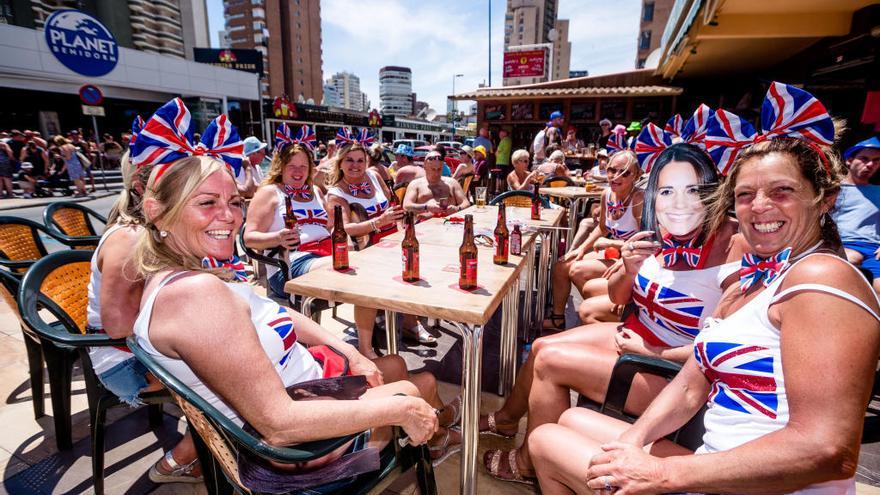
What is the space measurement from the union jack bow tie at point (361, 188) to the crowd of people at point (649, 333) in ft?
6.06

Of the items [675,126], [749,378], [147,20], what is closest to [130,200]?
[749,378]

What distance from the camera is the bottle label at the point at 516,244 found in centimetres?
239

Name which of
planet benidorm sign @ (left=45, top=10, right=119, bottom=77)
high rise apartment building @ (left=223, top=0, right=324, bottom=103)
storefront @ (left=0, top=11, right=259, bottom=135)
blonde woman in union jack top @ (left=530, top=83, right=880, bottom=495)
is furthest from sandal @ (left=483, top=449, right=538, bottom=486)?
high rise apartment building @ (left=223, top=0, right=324, bottom=103)

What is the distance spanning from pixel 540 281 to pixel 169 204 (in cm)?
289

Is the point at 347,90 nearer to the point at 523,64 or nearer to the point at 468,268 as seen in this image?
the point at 523,64

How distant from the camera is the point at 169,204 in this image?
1.26 meters

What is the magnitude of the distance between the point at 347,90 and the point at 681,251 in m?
172

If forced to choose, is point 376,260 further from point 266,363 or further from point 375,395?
point 266,363

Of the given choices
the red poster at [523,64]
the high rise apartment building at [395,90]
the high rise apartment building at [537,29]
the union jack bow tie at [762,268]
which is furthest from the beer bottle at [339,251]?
the high rise apartment building at [395,90]

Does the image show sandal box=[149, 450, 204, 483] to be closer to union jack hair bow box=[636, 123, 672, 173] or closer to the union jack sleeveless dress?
the union jack sleeveless dress

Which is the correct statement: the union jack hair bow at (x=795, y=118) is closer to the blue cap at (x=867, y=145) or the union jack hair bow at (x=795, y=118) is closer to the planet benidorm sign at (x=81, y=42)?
the blue cap at (x=867, y=145)

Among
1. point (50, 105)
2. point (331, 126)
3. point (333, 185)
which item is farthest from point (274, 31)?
point (333, 185)

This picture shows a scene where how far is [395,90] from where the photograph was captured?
5709 inches

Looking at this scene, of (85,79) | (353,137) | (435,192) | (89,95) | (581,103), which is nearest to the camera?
(353,137)
